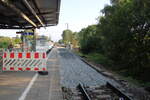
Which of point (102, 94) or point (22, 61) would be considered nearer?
point (102, 94)

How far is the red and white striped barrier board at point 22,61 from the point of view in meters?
11.6

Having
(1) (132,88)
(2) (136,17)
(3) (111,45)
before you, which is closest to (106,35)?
(3) (111,45)

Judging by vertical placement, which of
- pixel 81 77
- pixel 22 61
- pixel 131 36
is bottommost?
pixel 81 77

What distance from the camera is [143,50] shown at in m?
13.5

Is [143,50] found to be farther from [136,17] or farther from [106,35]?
[106,35]

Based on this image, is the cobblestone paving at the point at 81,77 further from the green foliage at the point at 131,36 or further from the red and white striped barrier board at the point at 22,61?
the green foliage at the point at 131,36

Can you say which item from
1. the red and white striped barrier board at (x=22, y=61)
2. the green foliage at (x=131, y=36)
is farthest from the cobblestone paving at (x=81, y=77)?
the green foliage at (x=131, y=36)

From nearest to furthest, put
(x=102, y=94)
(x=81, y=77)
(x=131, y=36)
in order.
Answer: (x=102, y=94), (x=81, y=77), (x=131, y=36)

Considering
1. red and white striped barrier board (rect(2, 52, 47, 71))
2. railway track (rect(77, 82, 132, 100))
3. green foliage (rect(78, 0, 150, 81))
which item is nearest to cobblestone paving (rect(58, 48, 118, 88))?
railway track (rect(77, 82, 132, 100))

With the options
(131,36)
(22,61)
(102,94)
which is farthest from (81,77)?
(131,36)

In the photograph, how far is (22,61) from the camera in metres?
11.6

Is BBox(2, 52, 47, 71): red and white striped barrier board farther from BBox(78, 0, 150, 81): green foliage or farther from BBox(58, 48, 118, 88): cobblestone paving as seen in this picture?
BBox(78, 0, 150, 81): green foliage

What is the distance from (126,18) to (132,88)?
Answer: 6.75 meters

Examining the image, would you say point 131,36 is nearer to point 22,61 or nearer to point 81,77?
point 81,77
